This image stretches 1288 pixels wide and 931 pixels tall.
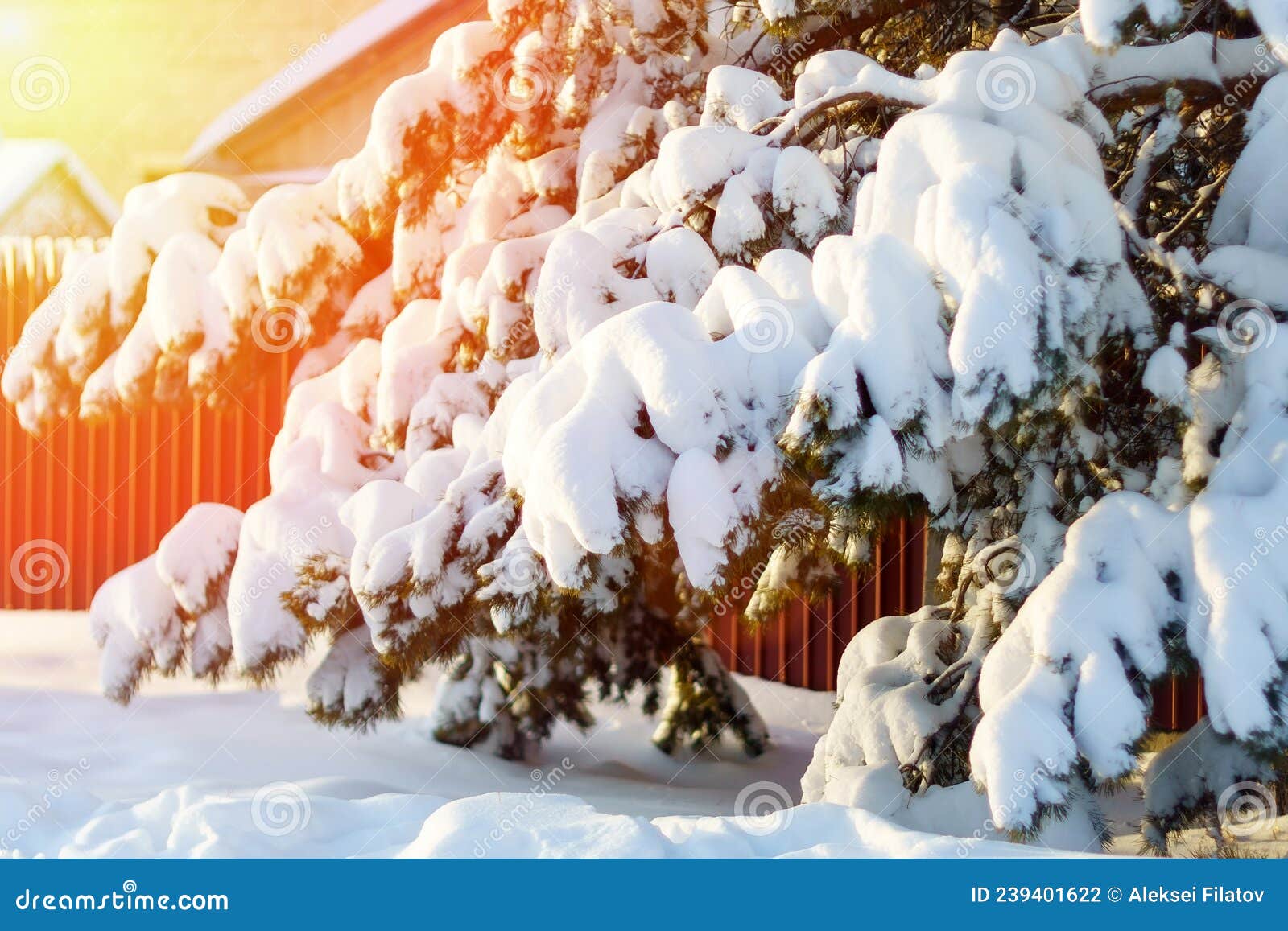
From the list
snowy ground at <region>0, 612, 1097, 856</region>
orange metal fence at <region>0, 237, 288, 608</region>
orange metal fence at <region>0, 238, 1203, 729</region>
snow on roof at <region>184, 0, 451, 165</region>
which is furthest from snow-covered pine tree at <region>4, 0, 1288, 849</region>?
snow on roof at <region>184, 0, 451, 165</region>

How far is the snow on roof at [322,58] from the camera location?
390 inches

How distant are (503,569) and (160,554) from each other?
1.74m

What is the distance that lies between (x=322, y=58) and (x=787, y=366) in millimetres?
8629

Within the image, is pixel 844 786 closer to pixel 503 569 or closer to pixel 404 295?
pixel 503 569

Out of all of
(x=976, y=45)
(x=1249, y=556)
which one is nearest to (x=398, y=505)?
(x=1249, y=556)

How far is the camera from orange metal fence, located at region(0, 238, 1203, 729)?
840 centimetres

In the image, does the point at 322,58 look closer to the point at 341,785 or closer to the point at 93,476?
the point at 93,476

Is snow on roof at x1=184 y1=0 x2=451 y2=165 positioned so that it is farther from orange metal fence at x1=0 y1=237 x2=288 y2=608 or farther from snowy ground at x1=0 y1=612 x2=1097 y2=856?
snowy ground at x1=0 y1=612 x2=1097 y2=856

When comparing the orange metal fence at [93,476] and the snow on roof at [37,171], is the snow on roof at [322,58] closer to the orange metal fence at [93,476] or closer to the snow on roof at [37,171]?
the snow on roof at [37,171]

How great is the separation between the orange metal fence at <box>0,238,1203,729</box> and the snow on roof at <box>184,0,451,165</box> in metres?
2.05

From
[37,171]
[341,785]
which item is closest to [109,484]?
[37,171]

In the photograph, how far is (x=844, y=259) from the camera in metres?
2.98

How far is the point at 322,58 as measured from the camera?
10.3m

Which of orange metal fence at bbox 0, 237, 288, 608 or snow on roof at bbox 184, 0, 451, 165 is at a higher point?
snow on roof at bbox 184, 0, 451, 165
